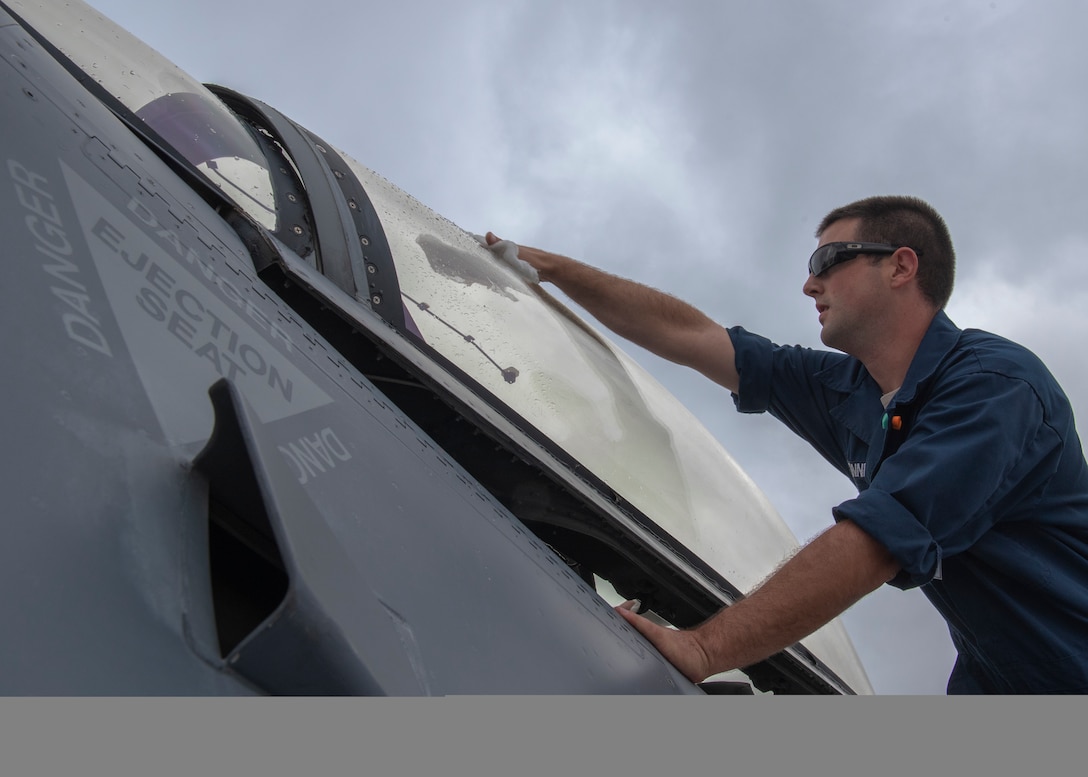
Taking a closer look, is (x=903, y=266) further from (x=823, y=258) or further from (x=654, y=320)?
(x=654, y=320)

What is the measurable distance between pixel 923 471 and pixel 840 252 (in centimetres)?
133

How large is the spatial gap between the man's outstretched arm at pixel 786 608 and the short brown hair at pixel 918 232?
141 centimetres

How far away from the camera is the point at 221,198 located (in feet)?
6.45

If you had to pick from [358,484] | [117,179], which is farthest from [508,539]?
[117,179]

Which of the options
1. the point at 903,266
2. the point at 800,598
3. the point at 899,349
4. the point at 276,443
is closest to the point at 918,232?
the point at 903,266

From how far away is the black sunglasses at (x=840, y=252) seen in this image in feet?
10.7

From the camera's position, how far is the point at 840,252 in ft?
10.9

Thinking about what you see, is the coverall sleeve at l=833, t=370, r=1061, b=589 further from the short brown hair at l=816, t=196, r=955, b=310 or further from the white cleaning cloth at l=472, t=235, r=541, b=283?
the white cleaning cloth at l=472, t=235, r=541, b=283

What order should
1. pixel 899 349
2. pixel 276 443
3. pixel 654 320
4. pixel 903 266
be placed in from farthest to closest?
pixel 654 320
pixel 903 266
pixel 899 349
pixel 276 443

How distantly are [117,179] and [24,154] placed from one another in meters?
0.20

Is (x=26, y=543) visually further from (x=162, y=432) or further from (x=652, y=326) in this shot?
(x=652, y=326)

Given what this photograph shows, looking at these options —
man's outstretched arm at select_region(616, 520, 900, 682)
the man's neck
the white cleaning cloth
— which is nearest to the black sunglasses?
the man's neck

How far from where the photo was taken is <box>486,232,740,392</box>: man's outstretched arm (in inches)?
147

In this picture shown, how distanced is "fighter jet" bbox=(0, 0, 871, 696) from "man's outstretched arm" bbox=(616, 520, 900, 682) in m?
0.10
